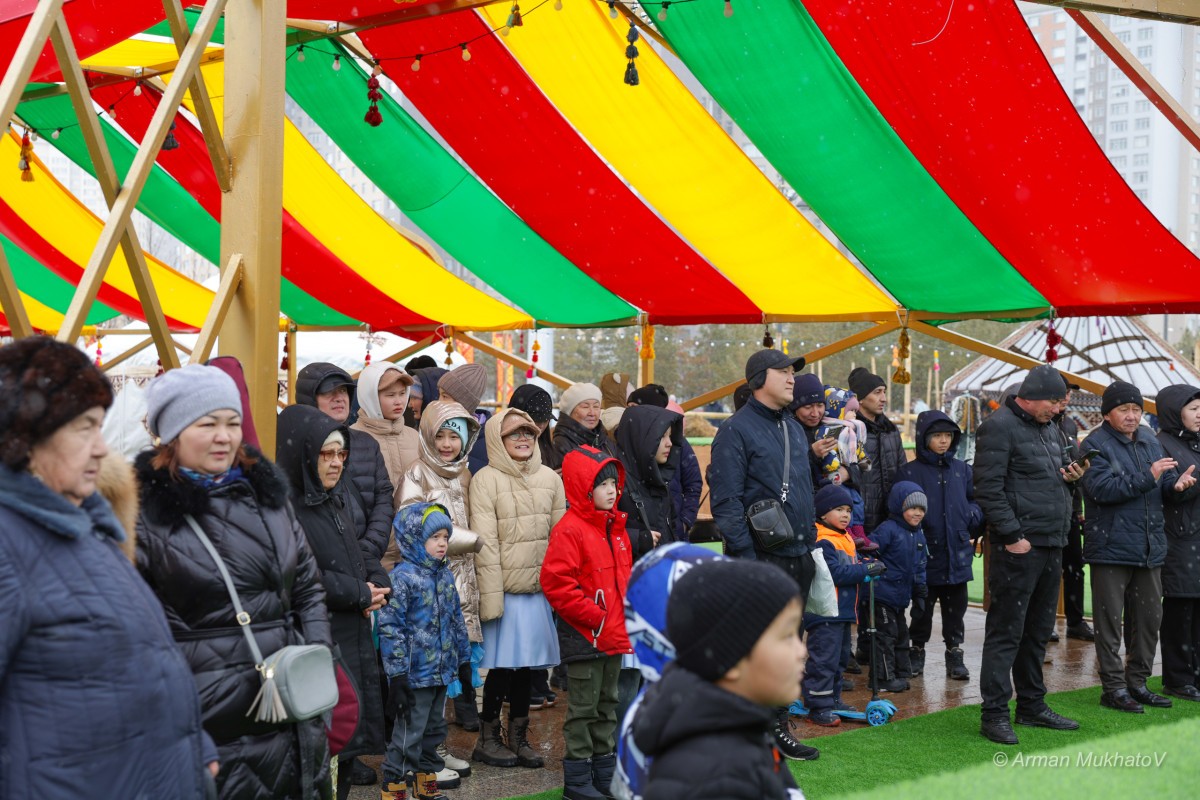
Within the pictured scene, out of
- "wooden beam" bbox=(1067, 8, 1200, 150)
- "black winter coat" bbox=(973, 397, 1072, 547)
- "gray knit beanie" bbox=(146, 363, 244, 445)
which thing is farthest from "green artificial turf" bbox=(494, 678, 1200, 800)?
"wooden beam" bbox=(1067, 8, 1200, 150)

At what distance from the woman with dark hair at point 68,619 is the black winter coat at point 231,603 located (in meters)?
0.34

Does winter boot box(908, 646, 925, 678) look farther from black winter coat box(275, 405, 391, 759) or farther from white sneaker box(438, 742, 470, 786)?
black winter coat box(275, 405, 391, 759)

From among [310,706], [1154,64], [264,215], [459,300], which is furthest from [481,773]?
[1154,64]

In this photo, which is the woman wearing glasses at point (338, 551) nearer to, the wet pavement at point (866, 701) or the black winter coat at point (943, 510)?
the wet pavement at point (866, 701)

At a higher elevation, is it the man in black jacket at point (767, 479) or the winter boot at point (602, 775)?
the man in black jacket at point (767, 479)

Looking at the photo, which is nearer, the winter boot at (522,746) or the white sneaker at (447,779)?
the white sneaker at (447,779)

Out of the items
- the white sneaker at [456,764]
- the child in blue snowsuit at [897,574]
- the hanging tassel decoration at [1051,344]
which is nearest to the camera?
the white sneaker at [456,764]

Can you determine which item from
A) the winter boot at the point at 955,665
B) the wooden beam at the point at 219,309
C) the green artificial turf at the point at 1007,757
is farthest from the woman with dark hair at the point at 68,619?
the winter boot at the point at 955,665

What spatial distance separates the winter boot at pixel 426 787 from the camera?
3893mm

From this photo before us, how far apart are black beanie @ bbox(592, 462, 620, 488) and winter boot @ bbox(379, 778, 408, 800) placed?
4.35 ft

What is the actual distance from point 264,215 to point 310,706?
1.67 metres

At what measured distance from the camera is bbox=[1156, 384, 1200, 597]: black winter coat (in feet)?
18.6

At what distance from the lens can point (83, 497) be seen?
190 centimetres

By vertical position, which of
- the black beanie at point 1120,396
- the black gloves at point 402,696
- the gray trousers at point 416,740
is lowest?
the gray trousers at point 416,740
